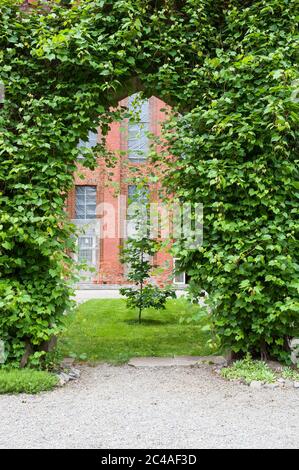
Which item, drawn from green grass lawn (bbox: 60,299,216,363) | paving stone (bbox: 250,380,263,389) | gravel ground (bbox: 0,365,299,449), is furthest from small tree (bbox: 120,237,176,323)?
paving stone (bbox: 250,380,263,389)

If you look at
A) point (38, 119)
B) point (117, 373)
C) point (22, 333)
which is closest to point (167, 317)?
point (117, 373)

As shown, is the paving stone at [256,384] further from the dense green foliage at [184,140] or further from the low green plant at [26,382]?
the low green plant at [26,382]

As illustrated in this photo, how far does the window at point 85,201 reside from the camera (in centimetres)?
1944

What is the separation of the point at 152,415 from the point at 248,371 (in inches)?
54.5

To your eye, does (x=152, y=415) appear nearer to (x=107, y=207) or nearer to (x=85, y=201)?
(x=107, y=207)

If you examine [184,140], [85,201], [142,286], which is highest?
[85,201]

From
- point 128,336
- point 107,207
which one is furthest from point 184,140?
point 107,207

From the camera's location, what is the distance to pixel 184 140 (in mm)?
4441

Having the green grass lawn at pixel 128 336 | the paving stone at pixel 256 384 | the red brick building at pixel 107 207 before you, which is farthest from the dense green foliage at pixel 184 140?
the red brick building at pixel 107 207

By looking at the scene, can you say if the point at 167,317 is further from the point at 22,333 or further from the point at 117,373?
the point at 22,333

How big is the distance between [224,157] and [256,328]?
1.80 meters

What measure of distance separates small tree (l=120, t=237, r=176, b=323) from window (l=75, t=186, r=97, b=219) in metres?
11.2

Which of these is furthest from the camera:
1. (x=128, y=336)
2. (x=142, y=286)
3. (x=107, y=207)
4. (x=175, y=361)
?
(x=107, y=207)

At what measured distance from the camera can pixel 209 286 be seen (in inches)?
178
